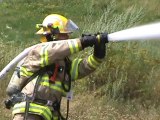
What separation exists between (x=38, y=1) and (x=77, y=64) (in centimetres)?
1494

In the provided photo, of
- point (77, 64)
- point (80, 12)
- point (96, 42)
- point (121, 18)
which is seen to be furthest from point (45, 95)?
point (80, 12)

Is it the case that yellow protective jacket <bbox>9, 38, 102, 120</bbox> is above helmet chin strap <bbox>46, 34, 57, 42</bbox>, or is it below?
Result: below

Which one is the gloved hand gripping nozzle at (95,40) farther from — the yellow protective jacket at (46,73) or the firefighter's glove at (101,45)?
the yellow protective jacket at (46,73)

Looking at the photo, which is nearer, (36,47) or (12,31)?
(36,47)

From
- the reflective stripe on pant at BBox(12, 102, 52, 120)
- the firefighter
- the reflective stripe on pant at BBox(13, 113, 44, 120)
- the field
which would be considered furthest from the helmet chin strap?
the field

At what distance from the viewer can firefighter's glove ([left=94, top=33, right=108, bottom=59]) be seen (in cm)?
457

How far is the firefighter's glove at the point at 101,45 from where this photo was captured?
4.57 m

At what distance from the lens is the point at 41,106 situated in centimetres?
503

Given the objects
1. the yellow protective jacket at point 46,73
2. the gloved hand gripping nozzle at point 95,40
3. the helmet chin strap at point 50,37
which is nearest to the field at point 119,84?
the yellow protective jacket at point 46,73

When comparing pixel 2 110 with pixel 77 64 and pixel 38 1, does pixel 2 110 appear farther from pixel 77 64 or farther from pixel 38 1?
pixel 38 1

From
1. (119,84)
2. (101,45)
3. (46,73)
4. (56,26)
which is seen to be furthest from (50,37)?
(119,84)

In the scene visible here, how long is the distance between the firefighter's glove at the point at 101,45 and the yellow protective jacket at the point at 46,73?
0.10m

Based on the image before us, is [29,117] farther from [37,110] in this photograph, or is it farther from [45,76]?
[45,76]

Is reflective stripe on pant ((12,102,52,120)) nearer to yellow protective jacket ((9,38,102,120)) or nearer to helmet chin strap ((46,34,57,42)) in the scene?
yellow protective jacket ((9,38,102,120))
